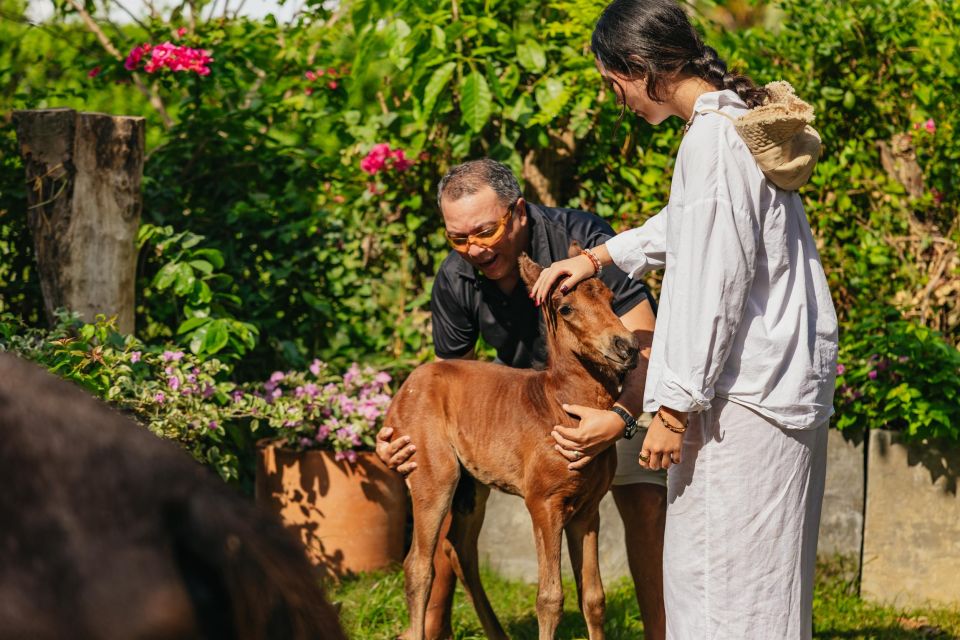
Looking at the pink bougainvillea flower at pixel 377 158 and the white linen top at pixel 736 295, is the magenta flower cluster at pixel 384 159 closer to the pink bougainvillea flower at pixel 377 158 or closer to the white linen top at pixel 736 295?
the pink bougainvillea flower at pixel 377 158

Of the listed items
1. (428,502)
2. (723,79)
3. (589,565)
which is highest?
(723,79)

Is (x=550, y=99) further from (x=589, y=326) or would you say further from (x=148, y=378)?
(x=589, y=326)

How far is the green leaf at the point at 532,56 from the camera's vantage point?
239 inches

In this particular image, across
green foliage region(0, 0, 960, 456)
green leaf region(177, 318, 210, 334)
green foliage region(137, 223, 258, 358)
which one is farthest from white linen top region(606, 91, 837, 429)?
green leaf region(177, 318, 210, 334)

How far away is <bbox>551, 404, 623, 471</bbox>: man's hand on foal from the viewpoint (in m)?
3.67

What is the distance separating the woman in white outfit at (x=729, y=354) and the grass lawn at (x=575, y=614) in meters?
2.06

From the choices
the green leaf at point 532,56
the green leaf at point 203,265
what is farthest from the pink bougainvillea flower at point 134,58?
the green leaf at point 532,56

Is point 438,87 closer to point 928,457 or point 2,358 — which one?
point 928,457

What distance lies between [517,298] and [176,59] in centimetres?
309

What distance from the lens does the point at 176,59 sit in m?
6.28

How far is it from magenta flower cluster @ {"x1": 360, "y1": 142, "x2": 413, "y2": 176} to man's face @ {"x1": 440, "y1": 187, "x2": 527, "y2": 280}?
2.46m

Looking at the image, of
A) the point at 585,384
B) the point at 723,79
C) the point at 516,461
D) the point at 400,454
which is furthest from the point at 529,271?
the point at 723,79

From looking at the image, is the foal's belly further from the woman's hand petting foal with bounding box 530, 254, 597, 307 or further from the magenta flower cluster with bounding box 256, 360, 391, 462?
the magenta flower cluster with bounding box 256, 360, 391, 462

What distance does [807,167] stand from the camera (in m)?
2.95
